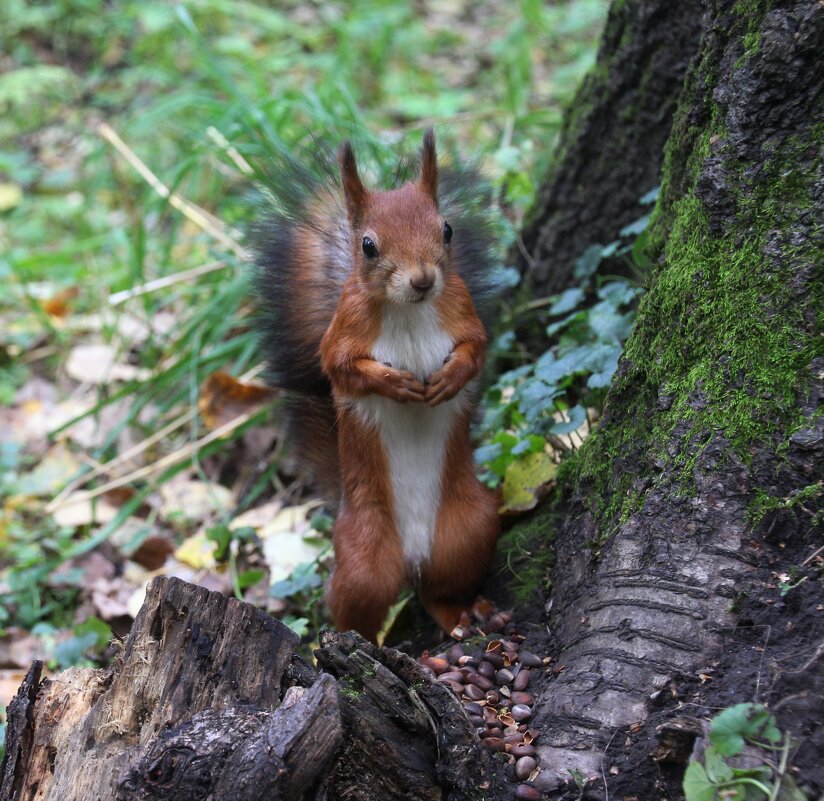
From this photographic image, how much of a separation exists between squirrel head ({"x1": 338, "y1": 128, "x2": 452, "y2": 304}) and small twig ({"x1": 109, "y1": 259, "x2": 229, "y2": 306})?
192 cm

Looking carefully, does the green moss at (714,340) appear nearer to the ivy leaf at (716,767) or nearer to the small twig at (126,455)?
the ivy leaf at (716,767)

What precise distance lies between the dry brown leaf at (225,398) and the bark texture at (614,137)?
1118mm

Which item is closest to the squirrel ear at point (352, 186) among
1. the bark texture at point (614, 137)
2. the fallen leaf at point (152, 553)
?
the bark texture at point (614, 137)

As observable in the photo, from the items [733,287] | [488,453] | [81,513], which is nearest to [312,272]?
[488,453]

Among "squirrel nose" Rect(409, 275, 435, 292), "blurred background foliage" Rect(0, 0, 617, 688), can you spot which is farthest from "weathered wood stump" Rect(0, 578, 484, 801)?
"blurred background foliage" Rect(0, 0, 617, 688)

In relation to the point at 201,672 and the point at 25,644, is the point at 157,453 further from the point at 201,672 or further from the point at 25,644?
the point at 201,672

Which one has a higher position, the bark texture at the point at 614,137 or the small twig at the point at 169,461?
the bark texture at the point at 614,137

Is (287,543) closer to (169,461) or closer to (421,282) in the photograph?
(169,461)

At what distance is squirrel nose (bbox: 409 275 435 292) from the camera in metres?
1.97

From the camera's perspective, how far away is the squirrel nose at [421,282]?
197 centimetres

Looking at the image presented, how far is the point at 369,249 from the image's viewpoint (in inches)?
80.2

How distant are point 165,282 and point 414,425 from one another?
7.01ft

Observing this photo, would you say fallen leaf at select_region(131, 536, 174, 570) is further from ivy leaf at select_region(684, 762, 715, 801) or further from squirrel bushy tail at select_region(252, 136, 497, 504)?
ivy leaf at select_region(684, 762, 715, 801)

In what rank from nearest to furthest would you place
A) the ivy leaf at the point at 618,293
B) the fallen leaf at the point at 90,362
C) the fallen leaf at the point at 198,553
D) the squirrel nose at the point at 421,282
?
the squirrel nose at the point at 421,282 → the ivy leaf at the point at 618,293 → the fallen leaf at the point at 198,553 → the fallen leaf at the point at 90,362
